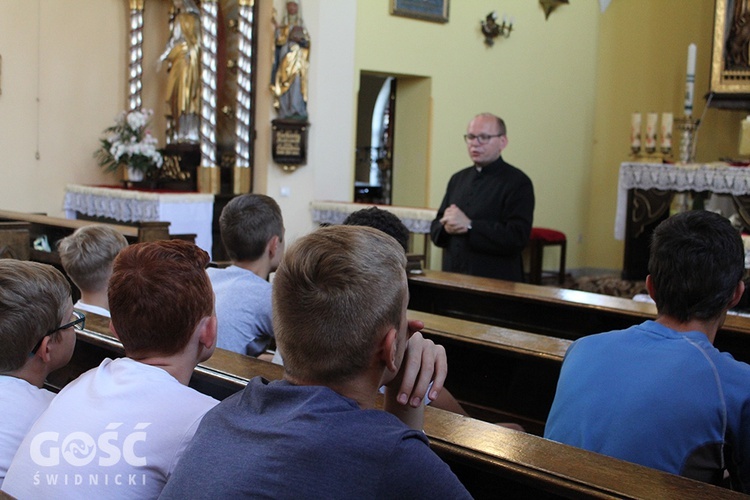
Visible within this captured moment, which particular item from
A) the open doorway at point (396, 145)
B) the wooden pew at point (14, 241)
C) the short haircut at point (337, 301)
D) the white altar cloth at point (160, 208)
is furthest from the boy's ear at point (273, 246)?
the open doorway at point (396, 145)

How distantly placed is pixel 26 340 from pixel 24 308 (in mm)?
72

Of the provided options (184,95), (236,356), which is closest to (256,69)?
(184,95)

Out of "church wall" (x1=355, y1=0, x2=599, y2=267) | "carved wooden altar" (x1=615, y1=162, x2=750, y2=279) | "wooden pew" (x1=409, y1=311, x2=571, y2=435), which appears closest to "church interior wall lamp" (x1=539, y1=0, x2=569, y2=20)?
"church wall" (x1=355, y1=0, x2=599, y2=267)

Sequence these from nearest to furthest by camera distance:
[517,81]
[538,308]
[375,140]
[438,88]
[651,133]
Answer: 1. [538,308]
2. [651,133]
3. [438,88]
4. [517,81]
5. [375,140]

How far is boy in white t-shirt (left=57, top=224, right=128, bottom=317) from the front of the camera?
2.89 m

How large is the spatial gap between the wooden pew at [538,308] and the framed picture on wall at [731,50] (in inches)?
239

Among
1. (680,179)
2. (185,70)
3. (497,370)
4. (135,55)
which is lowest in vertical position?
(497,370)

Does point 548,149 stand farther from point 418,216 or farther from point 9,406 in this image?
point 9,406

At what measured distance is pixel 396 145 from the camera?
32.7 feet

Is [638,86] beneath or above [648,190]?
above

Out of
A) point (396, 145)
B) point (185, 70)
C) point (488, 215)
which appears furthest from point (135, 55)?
point (488, 215)

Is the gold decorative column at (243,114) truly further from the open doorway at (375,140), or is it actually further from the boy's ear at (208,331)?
the boy's ear at (208,331)

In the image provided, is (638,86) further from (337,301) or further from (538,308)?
(337,301)

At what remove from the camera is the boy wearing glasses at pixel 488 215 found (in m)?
4.52
